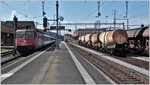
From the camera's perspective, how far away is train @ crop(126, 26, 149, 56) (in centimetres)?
3091

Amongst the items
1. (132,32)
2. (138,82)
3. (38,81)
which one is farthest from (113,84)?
(132,32)

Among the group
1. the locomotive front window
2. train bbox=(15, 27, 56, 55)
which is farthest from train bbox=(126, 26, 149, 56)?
the locomotive front window

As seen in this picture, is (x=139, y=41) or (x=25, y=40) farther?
(x=25, y=40)

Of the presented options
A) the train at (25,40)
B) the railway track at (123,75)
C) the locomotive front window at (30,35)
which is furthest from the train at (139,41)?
the locomotive front window at (30,35)

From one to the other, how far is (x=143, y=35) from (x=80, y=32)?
236ft

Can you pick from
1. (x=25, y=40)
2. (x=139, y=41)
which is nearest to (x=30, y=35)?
(x=25, y=40)

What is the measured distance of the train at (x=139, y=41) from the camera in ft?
101

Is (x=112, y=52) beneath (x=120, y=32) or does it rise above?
beneath

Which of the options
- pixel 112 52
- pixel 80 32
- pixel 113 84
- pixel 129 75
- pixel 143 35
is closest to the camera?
pixel 113 84

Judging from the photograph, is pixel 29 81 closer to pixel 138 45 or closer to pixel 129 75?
pixel 129 75

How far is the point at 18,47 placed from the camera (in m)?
37.6

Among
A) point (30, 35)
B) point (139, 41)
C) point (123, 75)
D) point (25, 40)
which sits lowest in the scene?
point (123, 75)

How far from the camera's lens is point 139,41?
111 feet

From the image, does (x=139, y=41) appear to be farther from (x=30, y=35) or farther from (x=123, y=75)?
(x=123, y=75)
